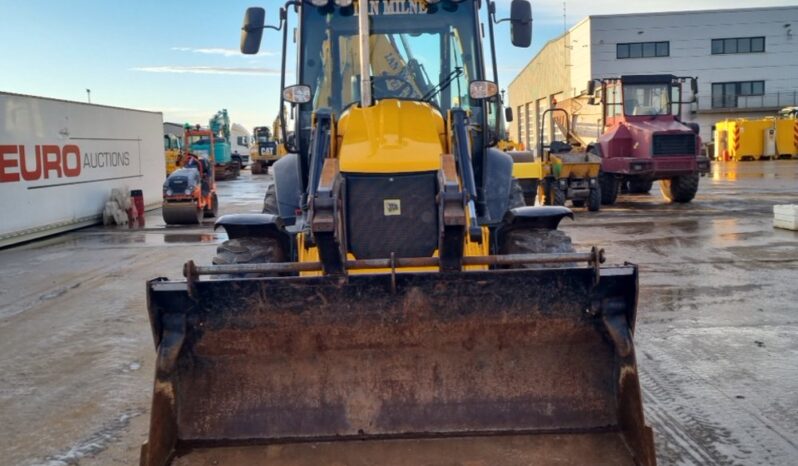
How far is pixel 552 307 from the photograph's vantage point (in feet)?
13.7

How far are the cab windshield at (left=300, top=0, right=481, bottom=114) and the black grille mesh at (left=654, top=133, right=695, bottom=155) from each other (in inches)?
539

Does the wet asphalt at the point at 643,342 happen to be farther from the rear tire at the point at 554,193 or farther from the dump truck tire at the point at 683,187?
the dump truck tire at the point at 683,187

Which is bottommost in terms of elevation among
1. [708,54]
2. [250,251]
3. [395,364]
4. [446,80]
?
[395,364]

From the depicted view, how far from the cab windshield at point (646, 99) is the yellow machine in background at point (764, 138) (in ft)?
75.7

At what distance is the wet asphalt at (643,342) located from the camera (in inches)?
185

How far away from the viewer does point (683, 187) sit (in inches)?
751

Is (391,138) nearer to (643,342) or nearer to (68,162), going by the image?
(643,342)

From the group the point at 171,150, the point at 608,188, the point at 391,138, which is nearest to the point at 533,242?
the point at 391,138

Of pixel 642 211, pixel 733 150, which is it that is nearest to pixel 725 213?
pixel 642 211

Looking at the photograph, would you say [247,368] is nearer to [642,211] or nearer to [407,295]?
[407,295]

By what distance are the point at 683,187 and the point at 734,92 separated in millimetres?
33982

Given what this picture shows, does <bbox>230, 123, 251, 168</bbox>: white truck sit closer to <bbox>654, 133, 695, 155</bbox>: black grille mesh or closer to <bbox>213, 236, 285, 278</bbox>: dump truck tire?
<bbox>654, 133, 695, 155</bbox>: black grille mesh

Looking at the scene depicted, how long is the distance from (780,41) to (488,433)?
51.3 metres

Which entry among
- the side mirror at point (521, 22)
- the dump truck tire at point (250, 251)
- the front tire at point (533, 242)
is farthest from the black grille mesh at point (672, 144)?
the dump truck tire at point (250, 251)
